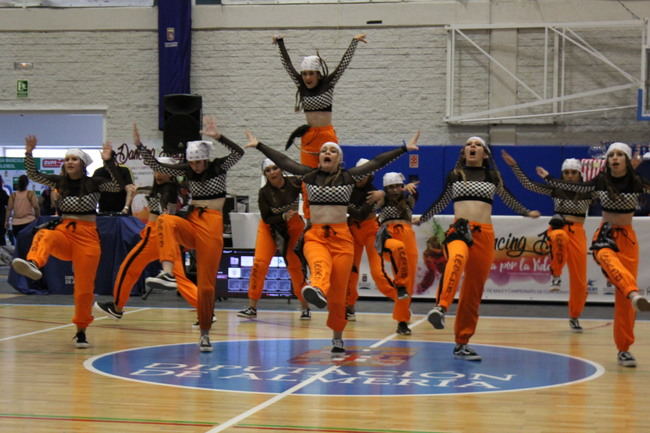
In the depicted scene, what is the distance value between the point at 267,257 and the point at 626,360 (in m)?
4.91

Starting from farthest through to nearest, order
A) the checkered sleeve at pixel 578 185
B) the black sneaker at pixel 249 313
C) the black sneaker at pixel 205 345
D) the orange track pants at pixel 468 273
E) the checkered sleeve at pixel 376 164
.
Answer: the black sneaker at pixel 249 313 < the black sneaker at pixel 205 345 < the checkered sleeve at pixel 578 185 < the checkered sleeve at pixel 376 164 < the orange track pants at pixel 468 273

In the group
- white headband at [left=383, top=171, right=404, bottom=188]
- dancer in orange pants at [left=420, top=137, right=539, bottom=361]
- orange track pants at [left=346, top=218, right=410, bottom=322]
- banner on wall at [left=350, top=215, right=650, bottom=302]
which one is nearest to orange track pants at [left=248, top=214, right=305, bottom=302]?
orange track pants at [left=346, top=218, right=410, bottom=322]

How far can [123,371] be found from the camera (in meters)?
8.55

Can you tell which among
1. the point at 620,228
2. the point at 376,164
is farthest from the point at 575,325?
the point at 376,164

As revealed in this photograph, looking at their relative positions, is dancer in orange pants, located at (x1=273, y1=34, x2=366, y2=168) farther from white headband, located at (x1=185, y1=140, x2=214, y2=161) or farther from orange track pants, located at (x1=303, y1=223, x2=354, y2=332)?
orange track pants, located at (x1=303, y1=223, x2=354, y2=332)

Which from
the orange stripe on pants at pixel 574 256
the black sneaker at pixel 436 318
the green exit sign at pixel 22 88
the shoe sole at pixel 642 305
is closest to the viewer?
the shoe sole at pixel 642 305

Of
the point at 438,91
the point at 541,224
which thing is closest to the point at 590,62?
the point at 438,91

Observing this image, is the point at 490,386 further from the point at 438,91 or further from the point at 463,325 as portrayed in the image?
the point at 438,91

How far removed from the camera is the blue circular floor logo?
785 centimetres

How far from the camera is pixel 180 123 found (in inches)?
553

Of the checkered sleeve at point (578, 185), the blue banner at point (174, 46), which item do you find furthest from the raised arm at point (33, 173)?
the blue banner at point (174, 46)

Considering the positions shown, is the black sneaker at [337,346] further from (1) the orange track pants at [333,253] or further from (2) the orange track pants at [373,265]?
(2) the orange track pants at [373,265]

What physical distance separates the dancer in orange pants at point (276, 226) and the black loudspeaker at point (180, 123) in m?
1.68

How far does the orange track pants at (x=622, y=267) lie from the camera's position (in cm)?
881
